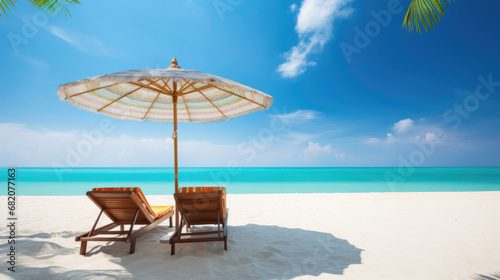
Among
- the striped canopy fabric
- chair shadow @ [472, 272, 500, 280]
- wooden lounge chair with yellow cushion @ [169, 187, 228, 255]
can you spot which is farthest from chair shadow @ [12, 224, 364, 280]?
the striped canopy fabric

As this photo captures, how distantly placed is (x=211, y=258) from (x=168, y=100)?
2972mm

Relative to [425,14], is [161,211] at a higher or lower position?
lower

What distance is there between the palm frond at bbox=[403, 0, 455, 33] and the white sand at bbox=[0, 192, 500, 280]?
9.37 feet

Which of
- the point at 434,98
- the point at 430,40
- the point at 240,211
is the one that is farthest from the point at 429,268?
the point at 434,98

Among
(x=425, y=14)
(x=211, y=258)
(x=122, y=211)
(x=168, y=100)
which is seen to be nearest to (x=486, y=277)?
(x=211, y=258)

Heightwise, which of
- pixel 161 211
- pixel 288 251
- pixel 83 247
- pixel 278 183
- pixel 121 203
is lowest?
pixel 278 183

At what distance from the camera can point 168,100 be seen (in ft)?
13.8

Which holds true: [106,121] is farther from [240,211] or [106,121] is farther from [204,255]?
[240,211]

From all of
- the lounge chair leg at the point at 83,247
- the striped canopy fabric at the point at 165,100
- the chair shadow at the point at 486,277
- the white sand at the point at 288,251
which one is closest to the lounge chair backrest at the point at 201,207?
the white sand at the point at 288,251

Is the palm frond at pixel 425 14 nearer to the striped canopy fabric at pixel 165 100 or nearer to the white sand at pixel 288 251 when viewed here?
the striped canopy fabric at pixel 165 100

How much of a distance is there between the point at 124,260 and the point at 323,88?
2426 cm

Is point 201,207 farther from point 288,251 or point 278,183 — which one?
point 278,183

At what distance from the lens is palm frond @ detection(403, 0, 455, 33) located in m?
2.59

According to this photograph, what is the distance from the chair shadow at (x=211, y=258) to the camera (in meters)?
2.14
